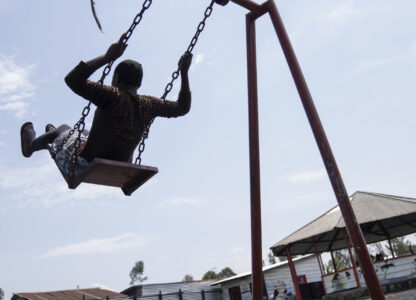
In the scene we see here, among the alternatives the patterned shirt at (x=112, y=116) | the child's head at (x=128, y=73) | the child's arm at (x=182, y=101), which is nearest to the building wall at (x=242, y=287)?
the child's arm at (x=182, y=101)

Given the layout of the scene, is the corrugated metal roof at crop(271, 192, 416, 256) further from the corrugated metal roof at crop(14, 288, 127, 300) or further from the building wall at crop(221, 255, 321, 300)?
the corrugated metal roof at crop(14, 288, 127, 300)

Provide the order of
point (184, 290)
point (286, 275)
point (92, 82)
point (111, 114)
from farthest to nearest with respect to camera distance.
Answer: point (184, 290) < point (286, 275) < point (111, 114) < point (92, 82)

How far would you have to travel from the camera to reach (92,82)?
10.7ft

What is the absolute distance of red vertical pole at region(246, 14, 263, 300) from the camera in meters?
4.38

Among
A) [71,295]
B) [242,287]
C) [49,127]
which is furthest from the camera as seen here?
[242,287]

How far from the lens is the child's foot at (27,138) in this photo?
13.8 feet

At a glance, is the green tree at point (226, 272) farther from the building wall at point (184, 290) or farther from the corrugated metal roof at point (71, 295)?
the corrugated metal roof at point (71, 295)

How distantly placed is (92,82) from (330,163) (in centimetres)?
252

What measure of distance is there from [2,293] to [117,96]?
101 metres

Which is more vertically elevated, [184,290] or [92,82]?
[92,82]

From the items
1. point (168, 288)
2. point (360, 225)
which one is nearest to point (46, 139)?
point (360, 225)

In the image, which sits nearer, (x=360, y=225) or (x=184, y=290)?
(x=360, y=225)

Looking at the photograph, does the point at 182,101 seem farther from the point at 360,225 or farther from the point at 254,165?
the point at 360,225

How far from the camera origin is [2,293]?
279 feet
